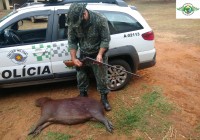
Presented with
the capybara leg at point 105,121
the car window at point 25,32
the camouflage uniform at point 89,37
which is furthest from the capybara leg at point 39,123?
the car window at point 25,32

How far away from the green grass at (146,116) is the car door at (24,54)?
1641mm

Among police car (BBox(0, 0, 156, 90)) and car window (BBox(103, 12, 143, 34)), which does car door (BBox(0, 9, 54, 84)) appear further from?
car window (BBox(103, 12, 143, 34))

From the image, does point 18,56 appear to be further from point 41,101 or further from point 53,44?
point 41,101

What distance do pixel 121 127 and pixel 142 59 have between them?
1716 mm

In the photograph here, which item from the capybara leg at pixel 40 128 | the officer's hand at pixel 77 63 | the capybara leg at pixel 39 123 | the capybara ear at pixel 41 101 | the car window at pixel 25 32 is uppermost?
the car window at pixel 25 32

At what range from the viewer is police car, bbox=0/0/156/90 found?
519cm

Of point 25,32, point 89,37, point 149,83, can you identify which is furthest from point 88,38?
point 149,83

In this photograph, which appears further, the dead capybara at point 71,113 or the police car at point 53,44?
the police car at point 53,44

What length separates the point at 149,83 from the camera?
6.11 meters

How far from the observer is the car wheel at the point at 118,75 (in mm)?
5539

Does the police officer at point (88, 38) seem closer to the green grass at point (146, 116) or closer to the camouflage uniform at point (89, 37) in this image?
the camouflage uniform at point (89, 37)

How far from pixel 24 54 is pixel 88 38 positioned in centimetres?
135

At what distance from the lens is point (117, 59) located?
556cm

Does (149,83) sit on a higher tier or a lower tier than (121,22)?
lower
